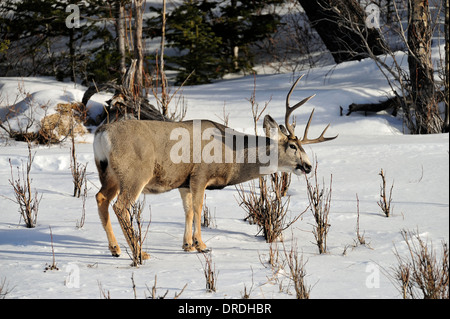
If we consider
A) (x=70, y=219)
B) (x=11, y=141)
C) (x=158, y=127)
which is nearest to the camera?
(x=158, y=127)

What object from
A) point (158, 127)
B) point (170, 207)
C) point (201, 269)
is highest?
point (158, 127)

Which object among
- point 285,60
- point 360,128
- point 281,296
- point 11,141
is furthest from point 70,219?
point 285,60

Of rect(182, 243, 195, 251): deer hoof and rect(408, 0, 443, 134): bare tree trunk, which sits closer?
Answer: rect(182, 243, 195, 251): deer hoof

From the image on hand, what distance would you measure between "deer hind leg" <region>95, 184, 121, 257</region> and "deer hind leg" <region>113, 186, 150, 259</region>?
18 cm

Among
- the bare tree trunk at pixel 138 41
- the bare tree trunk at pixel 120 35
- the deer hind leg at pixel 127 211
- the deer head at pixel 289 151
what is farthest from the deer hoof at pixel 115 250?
the bare tree trunk at pixel 120 35

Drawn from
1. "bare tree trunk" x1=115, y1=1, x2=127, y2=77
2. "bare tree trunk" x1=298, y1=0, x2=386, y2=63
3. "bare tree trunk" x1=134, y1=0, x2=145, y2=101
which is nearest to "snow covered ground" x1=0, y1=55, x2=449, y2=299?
"bare tree trunk" x1=134, y1=0, x2=145, y2=101

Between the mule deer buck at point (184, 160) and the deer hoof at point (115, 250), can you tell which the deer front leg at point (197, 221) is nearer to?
the mule deer buck at point (184, 160)

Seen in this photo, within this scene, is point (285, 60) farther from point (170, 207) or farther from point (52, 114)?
point (170, 207)

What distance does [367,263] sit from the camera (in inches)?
219

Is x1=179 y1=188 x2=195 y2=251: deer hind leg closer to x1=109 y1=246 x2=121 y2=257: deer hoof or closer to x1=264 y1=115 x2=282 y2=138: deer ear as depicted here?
x1=109 y1=246 x2=121 y2=257: deer hoof

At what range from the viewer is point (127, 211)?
20.1 ft

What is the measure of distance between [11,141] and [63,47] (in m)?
8.54

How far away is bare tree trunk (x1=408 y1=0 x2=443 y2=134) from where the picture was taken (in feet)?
39.6

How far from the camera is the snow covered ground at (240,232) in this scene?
5.06m
